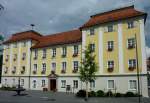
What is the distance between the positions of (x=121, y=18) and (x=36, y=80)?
2358 centimetres

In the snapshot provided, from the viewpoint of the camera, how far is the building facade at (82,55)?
3425 centimetres

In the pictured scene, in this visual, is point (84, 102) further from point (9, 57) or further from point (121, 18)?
point (9, 57)

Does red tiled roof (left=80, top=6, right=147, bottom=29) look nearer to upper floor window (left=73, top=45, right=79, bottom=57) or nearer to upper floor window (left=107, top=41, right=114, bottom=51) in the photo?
upper floor window (left=107, top=41, right=114, bottom=51)

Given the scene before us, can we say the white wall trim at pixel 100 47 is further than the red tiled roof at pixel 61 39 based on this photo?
No

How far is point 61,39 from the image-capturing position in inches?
1833

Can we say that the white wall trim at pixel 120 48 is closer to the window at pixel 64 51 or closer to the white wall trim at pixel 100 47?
the white wall trim at pixel 100 47

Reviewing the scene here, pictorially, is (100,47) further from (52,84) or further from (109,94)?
(52,84)

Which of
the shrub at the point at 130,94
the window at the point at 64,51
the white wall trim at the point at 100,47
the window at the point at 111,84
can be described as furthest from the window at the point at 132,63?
the window at the point at 64,51

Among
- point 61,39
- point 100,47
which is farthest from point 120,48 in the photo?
point 61,39

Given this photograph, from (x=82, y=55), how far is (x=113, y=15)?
9512 mm

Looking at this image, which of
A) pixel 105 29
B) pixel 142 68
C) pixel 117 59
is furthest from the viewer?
pixel 105 29

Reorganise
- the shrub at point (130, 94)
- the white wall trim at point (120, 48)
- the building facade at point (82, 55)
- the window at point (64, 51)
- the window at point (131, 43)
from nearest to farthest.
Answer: the shrub at point (130, 94)
the building facade at point (82, 55)
the window at point (131, 43)
the white wall trim at point (120, 48)
the window at point (64, 51)

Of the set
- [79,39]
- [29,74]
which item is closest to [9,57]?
[29,74]

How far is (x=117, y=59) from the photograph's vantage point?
35656 millimetres
